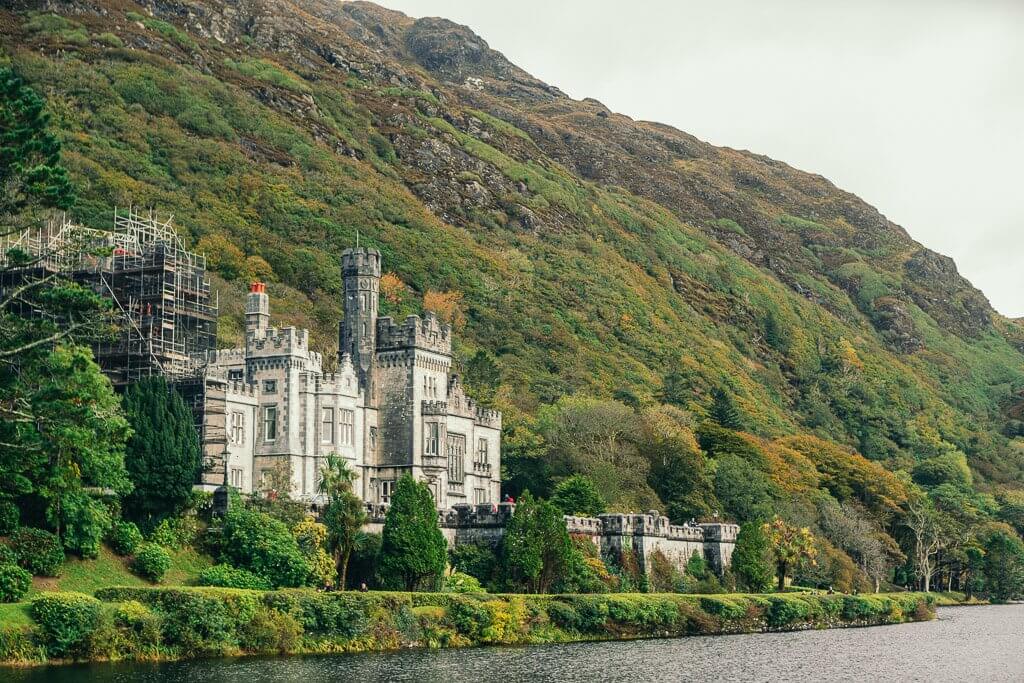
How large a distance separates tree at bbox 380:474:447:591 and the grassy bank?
8.16 ft

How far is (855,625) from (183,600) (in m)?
49.7

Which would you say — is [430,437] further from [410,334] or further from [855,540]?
[855,540]


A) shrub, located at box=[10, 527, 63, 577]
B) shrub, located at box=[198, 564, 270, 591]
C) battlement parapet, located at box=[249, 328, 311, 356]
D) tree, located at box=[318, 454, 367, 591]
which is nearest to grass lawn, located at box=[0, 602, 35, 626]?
shrub, located at box=[10, 527, 63, 577]

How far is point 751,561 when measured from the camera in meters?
85.8

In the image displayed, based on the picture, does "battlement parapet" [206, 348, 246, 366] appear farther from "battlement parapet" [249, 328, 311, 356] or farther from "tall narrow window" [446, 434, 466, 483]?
"tall narrow window" [446, 434, 466, 483]

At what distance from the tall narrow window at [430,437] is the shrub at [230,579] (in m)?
18.4

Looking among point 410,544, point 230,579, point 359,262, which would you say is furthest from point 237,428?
point 230,579

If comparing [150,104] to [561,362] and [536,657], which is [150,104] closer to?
[561,362]

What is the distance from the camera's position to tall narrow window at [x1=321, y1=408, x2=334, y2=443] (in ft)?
247

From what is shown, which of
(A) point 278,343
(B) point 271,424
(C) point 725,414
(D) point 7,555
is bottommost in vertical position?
(D) point 7,555

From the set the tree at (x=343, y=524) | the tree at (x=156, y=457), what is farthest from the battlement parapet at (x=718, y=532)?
the tree at (x=156, y=457)

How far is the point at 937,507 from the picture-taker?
135375 millimetres

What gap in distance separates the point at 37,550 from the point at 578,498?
35121 millimetres

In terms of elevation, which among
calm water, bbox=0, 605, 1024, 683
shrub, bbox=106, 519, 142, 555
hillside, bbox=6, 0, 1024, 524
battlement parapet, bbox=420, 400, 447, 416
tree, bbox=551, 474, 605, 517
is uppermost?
hillside, bbox=6, 0, 1024, 524
